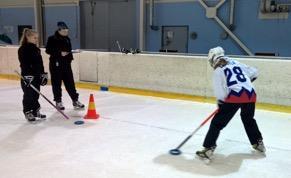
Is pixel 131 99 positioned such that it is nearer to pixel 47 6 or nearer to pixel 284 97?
pixel 284 97

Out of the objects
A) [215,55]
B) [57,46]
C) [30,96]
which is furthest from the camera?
[57,46]

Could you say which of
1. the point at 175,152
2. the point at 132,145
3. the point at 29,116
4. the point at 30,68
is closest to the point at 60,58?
the point at 30,68

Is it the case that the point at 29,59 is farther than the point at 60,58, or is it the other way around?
the point at 60,58

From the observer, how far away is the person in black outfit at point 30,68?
4.32 metres

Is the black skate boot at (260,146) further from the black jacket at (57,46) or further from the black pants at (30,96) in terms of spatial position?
the black jacket at (57,46)

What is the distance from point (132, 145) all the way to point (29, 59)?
1.78 meters

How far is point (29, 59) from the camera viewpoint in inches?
171

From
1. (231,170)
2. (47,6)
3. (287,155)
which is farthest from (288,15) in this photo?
(47,6)

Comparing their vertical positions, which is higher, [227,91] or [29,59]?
[29,59]

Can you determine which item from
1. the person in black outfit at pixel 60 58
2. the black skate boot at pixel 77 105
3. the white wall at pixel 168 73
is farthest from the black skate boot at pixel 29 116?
the white wall at pixel 168 73

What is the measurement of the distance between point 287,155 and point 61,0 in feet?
36.3

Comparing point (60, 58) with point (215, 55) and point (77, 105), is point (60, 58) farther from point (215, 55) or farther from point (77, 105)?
point (215, 55)

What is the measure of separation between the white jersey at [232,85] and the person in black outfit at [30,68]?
95.2 inches

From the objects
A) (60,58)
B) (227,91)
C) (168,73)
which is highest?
(60,58)
